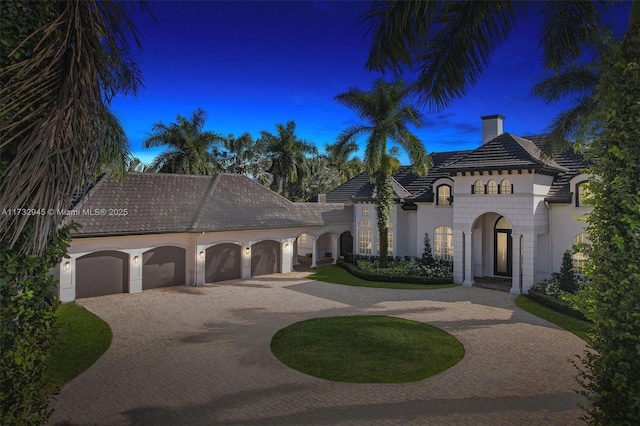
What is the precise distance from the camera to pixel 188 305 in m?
18.4

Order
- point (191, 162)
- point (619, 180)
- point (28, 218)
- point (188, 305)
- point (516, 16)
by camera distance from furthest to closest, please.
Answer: point (191, 162) < point (188, 305) < point (516, 16) < point (619, 180) < point (28, 218)

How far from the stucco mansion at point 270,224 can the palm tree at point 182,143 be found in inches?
358

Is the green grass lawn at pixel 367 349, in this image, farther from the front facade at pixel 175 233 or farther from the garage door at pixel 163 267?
the garage door at pixel 163 267

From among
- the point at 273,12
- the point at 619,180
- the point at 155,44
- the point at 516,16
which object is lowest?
the point at 619,180

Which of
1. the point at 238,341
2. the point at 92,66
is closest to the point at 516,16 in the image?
the point at 92,66

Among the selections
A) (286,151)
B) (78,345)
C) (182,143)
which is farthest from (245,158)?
(78,345)

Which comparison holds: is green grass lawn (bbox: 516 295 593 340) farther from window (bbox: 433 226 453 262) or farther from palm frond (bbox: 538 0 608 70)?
palm frond (bbox: 538 0 608 70)

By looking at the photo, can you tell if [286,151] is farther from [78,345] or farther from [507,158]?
[78,345]

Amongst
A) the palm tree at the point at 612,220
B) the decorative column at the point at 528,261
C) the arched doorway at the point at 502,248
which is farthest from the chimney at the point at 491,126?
the palm tree at the point at 612,220

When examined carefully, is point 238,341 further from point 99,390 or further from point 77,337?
point 77,337

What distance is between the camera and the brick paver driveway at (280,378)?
8625 mm

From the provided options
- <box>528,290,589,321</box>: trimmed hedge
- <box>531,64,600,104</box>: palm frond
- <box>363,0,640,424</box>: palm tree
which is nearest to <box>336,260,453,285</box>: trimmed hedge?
<box>528,290,589,321</box>: trimmed hedge

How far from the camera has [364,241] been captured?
102 feet

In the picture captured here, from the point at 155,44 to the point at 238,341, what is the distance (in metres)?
9.47
